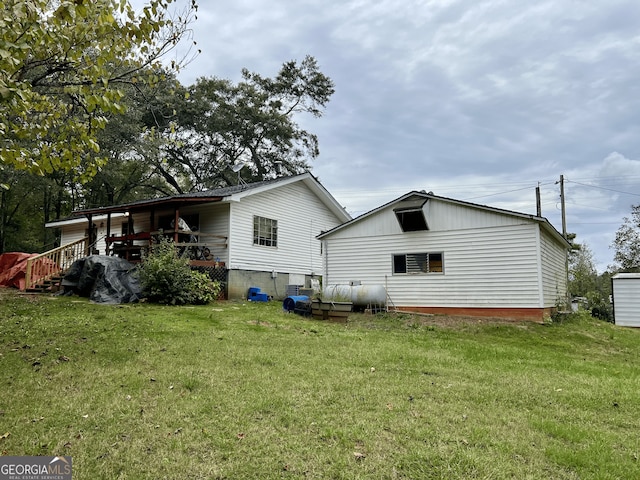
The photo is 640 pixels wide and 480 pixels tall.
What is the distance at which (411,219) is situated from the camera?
13398mm

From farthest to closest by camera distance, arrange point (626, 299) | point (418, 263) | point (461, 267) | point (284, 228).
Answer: point (284, 228)
point (626, 299)
point (418, 263)
point (461, 267)

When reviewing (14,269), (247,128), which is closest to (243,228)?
(14,269)

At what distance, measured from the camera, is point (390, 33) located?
1176cm

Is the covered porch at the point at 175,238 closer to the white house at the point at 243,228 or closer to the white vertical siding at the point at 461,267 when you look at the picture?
the white house at the point at 243,228

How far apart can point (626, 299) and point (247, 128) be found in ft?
75.0

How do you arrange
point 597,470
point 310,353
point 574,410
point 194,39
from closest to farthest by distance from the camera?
point 597,470 < point 574,410 < point 194,39 < point 310,353

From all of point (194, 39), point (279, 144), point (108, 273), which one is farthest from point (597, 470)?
point (279, 144)

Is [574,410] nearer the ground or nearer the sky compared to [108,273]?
nearer the ground

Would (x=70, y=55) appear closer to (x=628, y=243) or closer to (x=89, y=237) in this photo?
(x=89, y=237)

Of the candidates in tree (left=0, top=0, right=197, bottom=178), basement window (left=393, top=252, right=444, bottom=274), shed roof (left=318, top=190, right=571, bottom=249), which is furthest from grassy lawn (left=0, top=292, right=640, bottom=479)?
basement window (left=393, top=252, right=444, bottom=274)

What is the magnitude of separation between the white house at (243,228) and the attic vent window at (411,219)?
5.70m

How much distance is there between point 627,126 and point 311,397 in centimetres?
1823

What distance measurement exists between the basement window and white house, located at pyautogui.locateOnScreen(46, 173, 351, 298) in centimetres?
543

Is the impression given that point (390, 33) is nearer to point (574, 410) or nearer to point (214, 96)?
Answer: point (574, 410)
